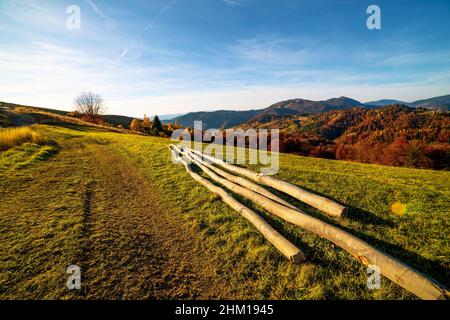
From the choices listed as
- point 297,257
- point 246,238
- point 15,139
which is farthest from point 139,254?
point 15,139

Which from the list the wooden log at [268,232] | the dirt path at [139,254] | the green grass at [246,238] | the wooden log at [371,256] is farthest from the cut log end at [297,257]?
the dirt path at [139,254]

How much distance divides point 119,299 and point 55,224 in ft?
12.3

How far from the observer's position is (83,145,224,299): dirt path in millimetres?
3970

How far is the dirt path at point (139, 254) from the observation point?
13.0 feet

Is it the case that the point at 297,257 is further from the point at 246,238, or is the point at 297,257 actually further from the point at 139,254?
the point at 139,254

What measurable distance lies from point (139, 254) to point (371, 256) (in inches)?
192

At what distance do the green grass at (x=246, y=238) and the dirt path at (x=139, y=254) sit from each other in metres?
0.11

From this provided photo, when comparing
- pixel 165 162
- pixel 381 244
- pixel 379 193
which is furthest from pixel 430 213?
pixel 165 162

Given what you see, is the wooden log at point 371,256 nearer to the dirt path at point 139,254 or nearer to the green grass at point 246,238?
the green grass at point 246,238

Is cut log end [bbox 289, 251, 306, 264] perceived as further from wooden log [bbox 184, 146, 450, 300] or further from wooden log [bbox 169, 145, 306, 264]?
wooden log [bbox 184, 146, 450, 300]
